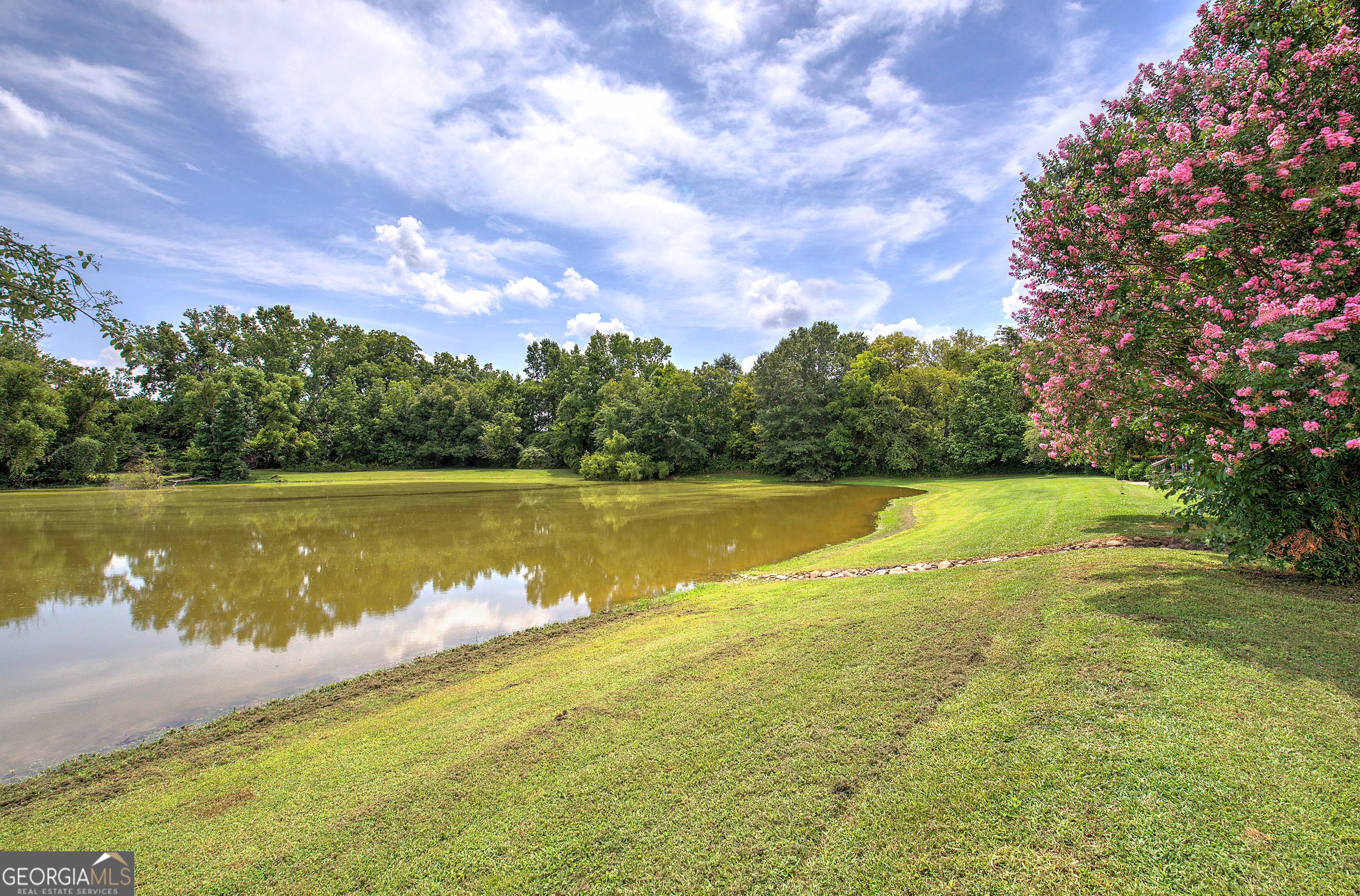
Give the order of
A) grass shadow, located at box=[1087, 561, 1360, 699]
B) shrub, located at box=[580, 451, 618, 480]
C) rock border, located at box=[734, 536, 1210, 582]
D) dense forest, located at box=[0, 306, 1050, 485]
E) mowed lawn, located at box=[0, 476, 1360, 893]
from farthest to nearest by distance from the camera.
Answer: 1. shrub, located at box=[580, 451, 618, 480]
2. dense forest, located at box=[0, 306, 1050, 485]
3. rock border, located at box=[734, 536, 1210, 582]
4. grass shadow, located at box=[1087, 561, 1360, 699]
5. mowed lawn, located at box=[0, 476, 1360, 893]

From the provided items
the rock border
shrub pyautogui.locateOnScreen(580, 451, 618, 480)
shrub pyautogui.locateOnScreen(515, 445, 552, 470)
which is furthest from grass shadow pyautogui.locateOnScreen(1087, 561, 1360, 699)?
shrub pyautogui.locateOnScreen(515, 445, 552, 470)

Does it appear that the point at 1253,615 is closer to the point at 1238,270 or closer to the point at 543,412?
the point at 1238,270

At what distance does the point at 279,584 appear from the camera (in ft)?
40.6

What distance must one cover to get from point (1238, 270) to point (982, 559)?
19.1ft

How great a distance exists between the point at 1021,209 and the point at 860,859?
29.5 ft

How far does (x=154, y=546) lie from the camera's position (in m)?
16.6

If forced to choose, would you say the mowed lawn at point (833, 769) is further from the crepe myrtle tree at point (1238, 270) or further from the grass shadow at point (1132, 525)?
the grass shadow at point (1132, 525)

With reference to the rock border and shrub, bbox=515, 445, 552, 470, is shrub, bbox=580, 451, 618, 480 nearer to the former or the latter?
shrub, bbox=515, 445, 552, 470

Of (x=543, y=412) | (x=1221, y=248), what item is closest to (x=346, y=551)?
(x=1221, y=248)

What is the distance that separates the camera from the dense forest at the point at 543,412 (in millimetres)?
39094

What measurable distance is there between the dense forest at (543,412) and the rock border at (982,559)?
24.4 m

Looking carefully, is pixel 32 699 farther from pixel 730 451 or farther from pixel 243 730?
pixel 730 451

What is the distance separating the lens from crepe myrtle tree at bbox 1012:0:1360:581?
475 centimetres

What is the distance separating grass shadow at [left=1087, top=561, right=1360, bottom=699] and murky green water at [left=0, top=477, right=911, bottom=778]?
803 cm
